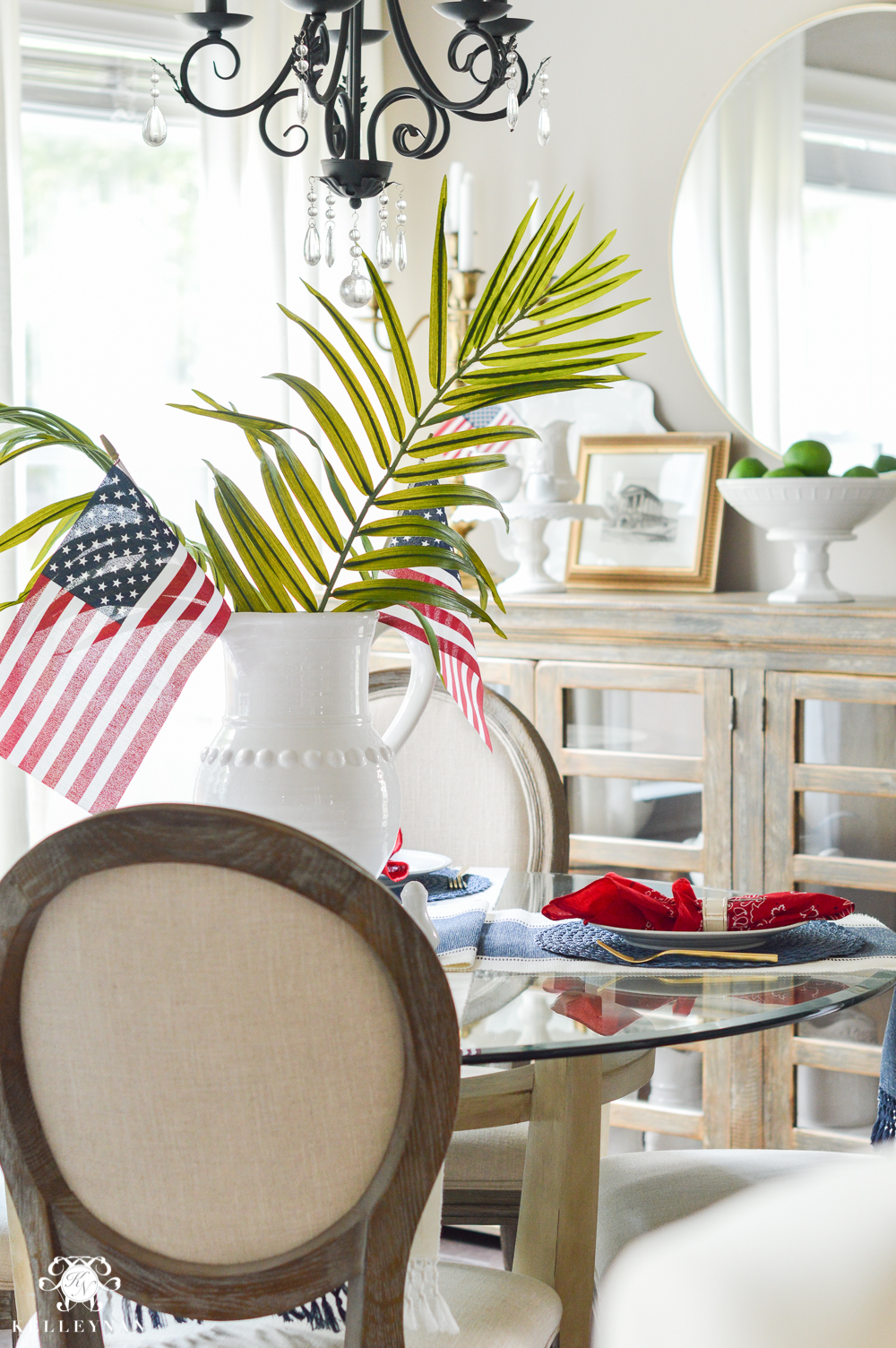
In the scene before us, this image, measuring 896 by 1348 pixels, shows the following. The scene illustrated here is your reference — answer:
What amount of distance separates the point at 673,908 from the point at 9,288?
6.18 ft

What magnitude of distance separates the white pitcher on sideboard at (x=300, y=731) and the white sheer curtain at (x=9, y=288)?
138 centimetres

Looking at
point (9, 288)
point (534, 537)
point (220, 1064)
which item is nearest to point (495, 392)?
point (220, 1064)

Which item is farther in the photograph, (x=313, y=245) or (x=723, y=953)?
(x=313, y=245)

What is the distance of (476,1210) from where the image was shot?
1.73 meters

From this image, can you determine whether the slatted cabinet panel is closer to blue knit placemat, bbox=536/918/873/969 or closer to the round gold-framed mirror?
the round gold-framed mirror

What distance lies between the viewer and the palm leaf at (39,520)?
1.47 metres

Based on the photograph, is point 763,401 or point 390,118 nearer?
point 763,401

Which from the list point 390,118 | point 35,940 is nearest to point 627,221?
point 390,118

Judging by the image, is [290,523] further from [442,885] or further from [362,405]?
[442,885]

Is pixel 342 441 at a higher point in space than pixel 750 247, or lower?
lower

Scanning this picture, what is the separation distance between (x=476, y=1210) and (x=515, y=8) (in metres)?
2.58

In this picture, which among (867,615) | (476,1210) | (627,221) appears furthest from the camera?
(627,221)

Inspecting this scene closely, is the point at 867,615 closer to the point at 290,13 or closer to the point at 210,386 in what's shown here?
the point at 210,386

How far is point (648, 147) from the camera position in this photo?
2.90 metres
